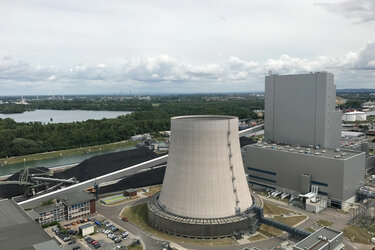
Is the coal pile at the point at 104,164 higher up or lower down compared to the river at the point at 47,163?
higher up

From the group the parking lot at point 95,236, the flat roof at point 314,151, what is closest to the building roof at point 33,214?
the parking lot at point 95,236

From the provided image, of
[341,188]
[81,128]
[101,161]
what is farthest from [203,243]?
[81,128]

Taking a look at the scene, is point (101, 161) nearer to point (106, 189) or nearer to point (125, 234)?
point (106, 189)

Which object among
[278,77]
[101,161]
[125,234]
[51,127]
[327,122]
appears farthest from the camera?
[51,127]

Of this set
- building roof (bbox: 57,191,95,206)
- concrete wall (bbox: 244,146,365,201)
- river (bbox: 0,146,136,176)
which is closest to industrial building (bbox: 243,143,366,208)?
concrete wall (bbox: 244,146,365,201)

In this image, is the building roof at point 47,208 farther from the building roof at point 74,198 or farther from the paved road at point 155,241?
the paved road at point 155,241

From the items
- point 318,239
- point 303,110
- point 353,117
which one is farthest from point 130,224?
point 353,117
